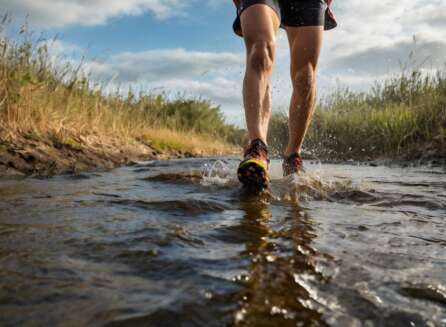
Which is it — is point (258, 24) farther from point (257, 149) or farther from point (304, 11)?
point (257, 149)

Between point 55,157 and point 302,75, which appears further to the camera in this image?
point 55,157

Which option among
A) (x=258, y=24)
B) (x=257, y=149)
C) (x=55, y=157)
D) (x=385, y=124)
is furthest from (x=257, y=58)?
(x=385, y=124)

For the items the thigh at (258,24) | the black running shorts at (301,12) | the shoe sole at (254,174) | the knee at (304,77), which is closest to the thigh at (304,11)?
the black running shorts at (301,12)

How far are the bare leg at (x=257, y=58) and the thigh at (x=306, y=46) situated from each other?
0.40m

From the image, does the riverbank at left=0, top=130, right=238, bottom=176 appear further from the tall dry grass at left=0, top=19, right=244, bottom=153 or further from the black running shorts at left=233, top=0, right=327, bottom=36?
the black running shorts at left=233, top=0, right=327, bottom=36

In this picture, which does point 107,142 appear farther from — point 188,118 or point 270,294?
point 188,118

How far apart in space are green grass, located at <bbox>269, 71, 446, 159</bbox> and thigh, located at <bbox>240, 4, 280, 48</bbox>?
126 inches

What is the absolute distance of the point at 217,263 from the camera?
3.37ft

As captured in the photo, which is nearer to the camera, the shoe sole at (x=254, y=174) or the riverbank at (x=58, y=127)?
the shoe sole at (x=254, y=174)

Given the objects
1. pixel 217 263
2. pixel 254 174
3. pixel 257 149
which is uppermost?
pixel 257 149

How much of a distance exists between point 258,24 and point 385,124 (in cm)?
432

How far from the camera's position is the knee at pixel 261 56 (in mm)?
2287

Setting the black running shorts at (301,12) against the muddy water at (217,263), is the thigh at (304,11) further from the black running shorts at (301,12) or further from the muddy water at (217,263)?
the muddy water at (217,263)

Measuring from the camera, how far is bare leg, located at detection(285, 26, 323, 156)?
8.77ft
